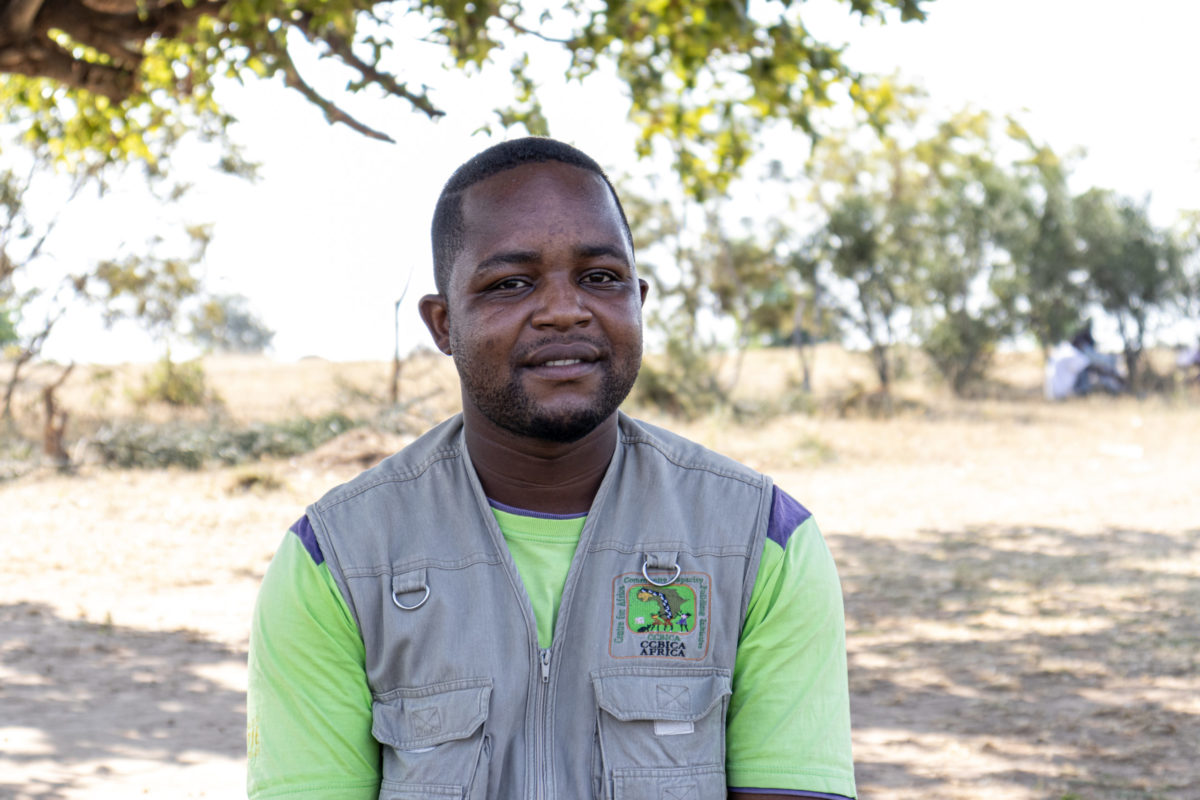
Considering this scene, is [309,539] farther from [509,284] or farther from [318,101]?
[318,101]

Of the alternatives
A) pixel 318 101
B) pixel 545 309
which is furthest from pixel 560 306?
pixel 318 101

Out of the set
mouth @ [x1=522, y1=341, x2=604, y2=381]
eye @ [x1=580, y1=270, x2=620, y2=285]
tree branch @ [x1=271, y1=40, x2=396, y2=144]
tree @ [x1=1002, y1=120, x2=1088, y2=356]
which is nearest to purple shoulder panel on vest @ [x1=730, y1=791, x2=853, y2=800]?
mouth @ [x1=522, y1=341, x2=604, y2=381]

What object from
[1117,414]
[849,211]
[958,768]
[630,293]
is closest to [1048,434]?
[1117,414]

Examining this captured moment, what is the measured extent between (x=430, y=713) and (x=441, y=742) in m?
0.05

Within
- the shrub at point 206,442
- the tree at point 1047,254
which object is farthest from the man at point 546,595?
the tree at point 1047,254

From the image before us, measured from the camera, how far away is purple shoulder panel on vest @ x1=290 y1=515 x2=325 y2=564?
185cm

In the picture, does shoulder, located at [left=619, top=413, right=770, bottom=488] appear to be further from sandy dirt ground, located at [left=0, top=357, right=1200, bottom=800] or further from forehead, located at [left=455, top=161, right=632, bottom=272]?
sandy dirt ground, located at [left=0, top=357, right=1200, bottom=800]

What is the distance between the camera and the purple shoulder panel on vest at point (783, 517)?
75.7 inches

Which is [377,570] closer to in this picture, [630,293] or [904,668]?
[630,293]

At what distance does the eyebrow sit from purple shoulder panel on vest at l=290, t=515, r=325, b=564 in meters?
0.51

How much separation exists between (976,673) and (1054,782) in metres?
1.52

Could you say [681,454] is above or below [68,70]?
below

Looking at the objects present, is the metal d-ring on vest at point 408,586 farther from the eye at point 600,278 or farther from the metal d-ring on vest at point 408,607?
the eye at point 600,278

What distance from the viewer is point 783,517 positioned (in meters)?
1.95
